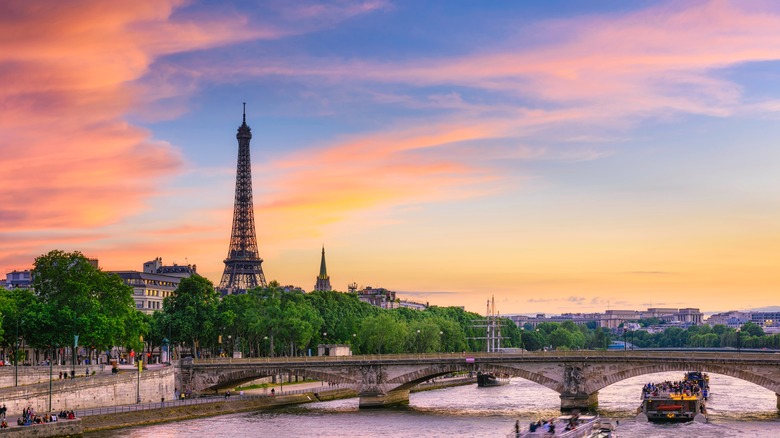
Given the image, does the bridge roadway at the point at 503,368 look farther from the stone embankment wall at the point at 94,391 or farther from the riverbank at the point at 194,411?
the stone embankment wall at the point at 94,391

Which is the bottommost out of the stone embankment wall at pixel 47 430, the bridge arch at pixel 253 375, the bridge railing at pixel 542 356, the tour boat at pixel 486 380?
the stone embankment wall at pixel 47 430

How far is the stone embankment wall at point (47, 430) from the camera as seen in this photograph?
69125mm

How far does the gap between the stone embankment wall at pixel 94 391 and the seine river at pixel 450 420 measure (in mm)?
7056

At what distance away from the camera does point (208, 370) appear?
110m

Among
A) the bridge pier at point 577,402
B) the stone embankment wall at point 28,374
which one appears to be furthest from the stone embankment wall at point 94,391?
the bridge pier at point 577,402

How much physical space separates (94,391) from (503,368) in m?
39.0

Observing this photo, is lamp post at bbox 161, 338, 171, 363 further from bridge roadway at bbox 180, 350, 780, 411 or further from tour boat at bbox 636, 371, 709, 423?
tour boat at bbox 636, 371, 709, 423

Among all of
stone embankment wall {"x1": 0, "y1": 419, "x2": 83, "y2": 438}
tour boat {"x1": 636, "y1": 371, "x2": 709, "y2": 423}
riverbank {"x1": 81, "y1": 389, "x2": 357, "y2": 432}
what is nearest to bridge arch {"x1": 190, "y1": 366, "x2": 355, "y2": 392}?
riverbank {"x1": 81, "y1": 389, "x2": 357, "y2": 432}

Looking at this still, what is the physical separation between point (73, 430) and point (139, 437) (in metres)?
4.49

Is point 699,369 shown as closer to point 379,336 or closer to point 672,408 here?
point 672,408

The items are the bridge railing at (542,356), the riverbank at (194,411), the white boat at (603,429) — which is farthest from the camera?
the bridge railing at (542,356)

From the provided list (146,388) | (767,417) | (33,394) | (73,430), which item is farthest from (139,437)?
(767,417)

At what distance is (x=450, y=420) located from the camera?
301 ft

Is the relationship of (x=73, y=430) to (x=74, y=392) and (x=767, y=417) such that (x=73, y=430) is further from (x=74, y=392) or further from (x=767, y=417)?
(x=767, y=417)
